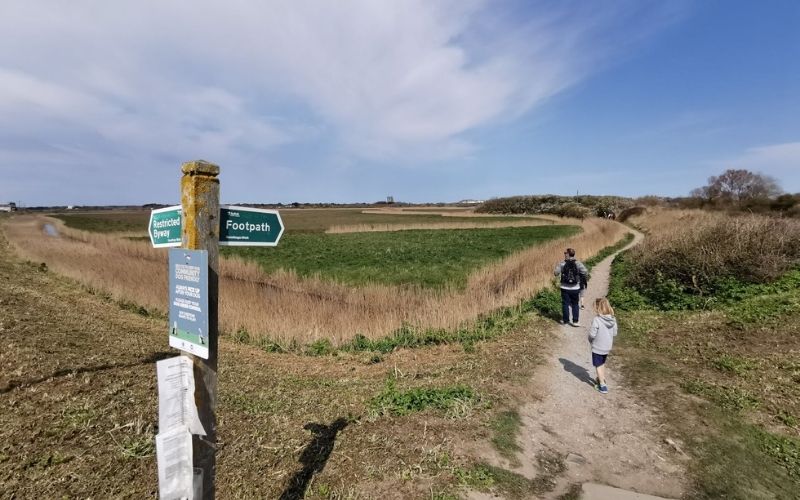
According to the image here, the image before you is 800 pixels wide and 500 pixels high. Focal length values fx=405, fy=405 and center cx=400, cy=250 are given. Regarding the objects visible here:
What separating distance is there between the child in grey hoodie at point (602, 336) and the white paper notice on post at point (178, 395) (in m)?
6.54

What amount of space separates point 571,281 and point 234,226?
390 inches

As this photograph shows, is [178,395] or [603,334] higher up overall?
[178,395]

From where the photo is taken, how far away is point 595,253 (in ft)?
85.5

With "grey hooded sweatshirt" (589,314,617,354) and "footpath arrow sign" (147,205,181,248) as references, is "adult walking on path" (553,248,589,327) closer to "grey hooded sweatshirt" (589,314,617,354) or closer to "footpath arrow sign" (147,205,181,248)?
"grey hooded sweatshirt" (589,314,617,354)

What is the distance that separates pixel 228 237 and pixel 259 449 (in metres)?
3.11

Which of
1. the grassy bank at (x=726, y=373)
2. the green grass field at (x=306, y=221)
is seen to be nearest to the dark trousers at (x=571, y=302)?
the grassy bank at (x=726, y=373)

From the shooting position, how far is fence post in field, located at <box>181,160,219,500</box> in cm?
259

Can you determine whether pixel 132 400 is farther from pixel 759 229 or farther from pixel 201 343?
pixel 759 229

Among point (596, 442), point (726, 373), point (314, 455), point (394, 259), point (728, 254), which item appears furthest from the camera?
point (394, 259)

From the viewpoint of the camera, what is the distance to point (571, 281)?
1083 cm

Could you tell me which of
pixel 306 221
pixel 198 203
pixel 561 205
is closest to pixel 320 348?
pixel 198 203

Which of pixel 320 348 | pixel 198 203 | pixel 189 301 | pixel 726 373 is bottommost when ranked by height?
pixel 320 348

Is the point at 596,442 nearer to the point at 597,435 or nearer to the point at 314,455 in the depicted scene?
the point at 597,435

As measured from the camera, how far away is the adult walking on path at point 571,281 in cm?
1071
